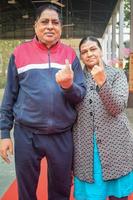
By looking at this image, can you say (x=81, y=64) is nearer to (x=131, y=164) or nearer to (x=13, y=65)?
(x=13, y=65)

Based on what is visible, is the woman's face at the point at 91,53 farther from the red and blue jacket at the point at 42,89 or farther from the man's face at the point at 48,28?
the man's face at the point at 48,28

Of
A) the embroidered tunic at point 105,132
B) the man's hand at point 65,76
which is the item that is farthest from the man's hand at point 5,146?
the man's hand at point 65,76

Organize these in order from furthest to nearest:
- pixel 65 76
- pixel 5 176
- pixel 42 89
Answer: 1. pixel 5 176
2. pixel 42 89
3. pixel 65 76

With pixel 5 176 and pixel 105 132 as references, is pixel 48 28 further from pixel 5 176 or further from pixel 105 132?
pixel 5 176

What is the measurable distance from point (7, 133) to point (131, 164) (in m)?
0.77

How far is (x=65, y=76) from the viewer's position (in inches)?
95.7

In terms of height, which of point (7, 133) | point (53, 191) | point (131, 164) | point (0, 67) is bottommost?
point (0, 67)

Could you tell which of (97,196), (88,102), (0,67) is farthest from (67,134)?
(0,67)

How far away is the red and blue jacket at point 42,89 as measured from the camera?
2.58m

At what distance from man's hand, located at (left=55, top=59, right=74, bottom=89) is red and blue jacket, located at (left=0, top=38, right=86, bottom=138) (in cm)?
5

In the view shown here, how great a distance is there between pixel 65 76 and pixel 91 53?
32cm

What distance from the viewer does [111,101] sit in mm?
2553

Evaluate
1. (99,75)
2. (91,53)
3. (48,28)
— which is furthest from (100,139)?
(48,28)

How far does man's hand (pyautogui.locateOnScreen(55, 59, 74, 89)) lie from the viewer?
244cm
